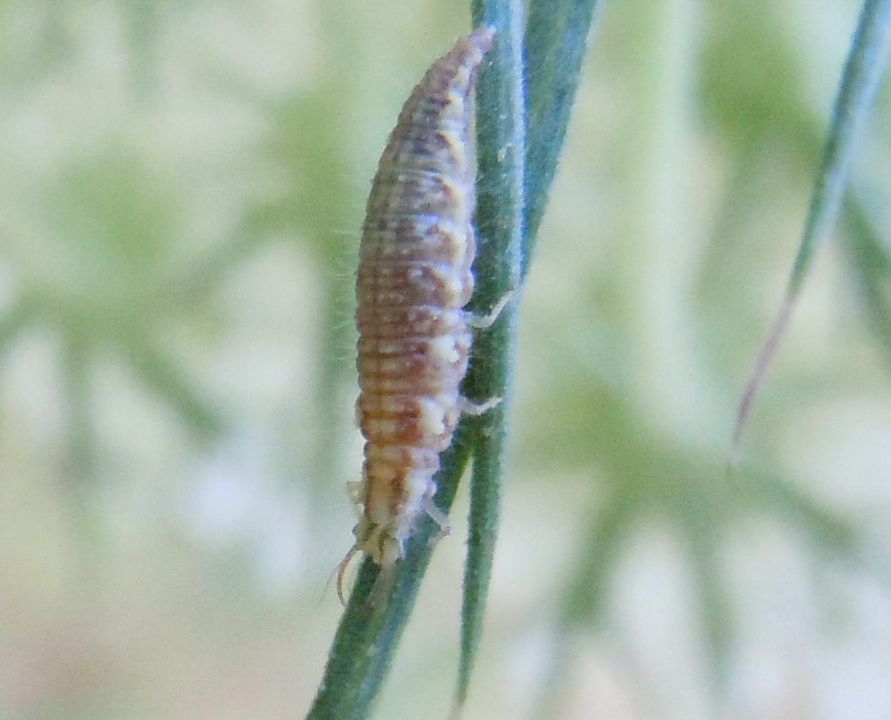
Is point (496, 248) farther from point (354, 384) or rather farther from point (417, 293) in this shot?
point (354, 384)

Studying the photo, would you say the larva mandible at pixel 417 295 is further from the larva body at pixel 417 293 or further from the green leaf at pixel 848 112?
the green leaf at pixel 848 112

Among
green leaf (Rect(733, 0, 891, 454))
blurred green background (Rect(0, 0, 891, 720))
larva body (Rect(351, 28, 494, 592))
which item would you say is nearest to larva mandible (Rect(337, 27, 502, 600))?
larva body (Rect(351, 28, 494, 592))

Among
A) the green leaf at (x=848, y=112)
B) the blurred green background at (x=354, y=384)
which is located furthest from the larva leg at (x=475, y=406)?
the blurred green background at (x=354, y=384)

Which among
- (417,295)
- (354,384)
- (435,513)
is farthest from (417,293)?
(354,384)

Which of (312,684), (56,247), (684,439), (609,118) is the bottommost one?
Result: (312,684)

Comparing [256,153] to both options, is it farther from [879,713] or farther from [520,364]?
[879,713]

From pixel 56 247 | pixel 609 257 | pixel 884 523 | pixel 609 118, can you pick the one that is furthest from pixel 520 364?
pixel 56 247
